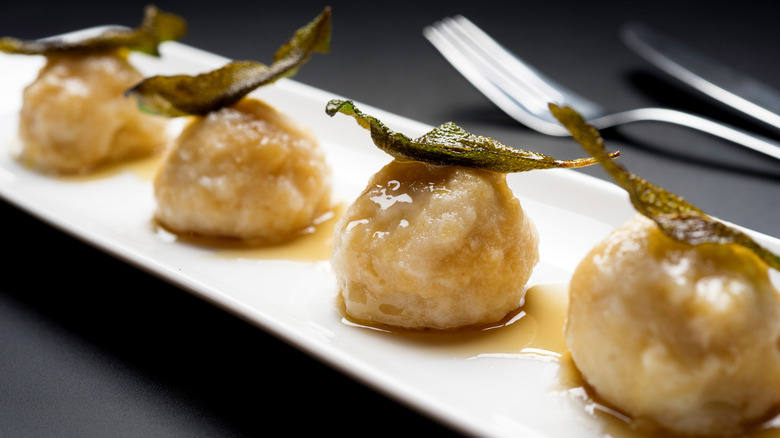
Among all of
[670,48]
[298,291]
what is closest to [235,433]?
[298,291]

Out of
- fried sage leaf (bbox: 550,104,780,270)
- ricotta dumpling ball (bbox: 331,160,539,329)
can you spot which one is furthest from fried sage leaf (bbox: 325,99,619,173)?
fried sage leaf (bbox: 550,104,780,270)

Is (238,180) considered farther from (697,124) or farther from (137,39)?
(697,124)

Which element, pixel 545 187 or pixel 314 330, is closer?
pixel 314 330

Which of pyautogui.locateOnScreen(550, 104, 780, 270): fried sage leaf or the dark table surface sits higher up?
pyautogui.locateOnScreen(550, 104, 780, 270): fried sage leaf

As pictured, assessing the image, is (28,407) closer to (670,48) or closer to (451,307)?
(451,307)

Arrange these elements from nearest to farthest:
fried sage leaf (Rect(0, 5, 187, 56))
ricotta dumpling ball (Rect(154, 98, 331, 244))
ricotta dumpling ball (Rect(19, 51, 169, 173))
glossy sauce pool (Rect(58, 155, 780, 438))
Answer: glossy sauce pool (Rect(58, 155, 780, 438)) < ricotta dumpling ball (Rect(154, 98, 331, 244)) < ricotta dumpling ball (Rect(19, 51, 169, 173)) < fried sage leaf (Rect(0, 5, 187, 56))

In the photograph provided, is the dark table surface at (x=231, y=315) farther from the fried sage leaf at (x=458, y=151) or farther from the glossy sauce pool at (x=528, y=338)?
the fried sage leaf at (x=458, y=151)

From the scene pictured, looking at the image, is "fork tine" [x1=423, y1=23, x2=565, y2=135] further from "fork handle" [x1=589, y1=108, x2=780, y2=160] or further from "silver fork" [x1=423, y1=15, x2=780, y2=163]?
"fork handle" [x1=589, y1=108, x2=780, y2=160]
